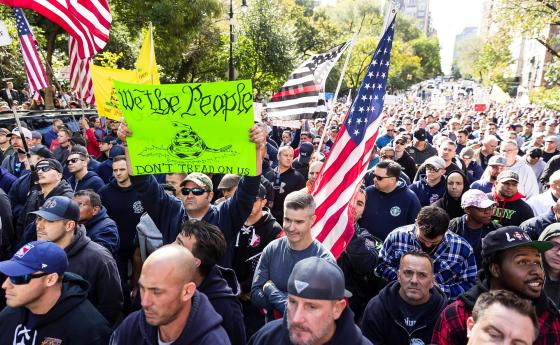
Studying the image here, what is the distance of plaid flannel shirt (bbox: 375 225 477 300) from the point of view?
4.05 metres

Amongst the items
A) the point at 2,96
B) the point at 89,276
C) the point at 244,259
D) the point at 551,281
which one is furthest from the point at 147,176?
the point at 2,96

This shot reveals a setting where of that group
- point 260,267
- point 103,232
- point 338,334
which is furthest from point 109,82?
point 338,334

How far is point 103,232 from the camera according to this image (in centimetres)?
476

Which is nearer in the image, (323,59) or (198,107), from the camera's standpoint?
(198,107)

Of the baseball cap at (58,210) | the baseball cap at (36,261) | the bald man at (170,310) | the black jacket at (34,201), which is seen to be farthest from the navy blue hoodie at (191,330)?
the black jacket at (34,201)

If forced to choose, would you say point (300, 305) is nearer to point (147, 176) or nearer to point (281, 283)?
point (281, 283)

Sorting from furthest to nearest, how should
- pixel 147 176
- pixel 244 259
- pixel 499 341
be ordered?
pixel 244 259 < pixel 147 176 < pixel 499 341

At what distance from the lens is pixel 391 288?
351 centimetres

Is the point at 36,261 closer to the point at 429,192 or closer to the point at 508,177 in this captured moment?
the point at 508,177

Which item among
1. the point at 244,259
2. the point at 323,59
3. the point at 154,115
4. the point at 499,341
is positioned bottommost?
the point at 244,259

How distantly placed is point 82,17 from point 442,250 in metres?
6.19

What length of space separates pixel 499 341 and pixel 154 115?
2.89 meters

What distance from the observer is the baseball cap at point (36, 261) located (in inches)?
119

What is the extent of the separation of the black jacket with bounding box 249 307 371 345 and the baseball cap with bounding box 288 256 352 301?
0.14 meters
